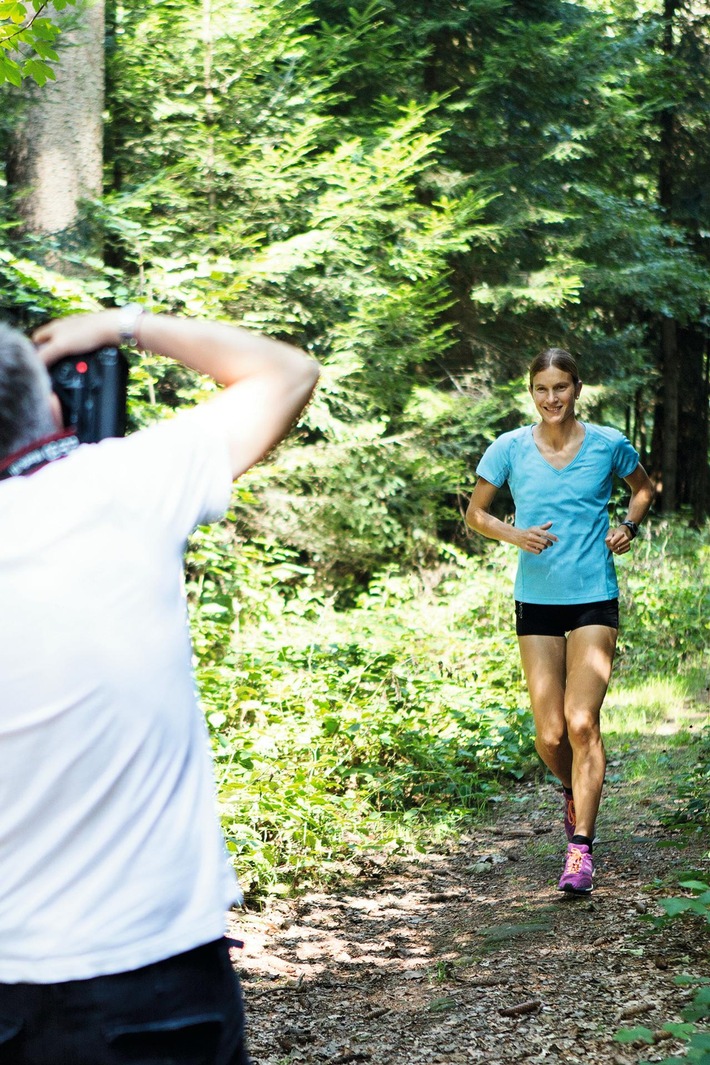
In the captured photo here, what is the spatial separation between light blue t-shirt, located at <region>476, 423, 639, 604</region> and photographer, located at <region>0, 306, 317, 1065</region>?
3.54 m

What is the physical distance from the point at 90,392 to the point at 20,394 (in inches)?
8.9

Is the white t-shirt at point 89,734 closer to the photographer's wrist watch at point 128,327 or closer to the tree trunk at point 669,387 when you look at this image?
the photographer's wrist watch at point 128,327

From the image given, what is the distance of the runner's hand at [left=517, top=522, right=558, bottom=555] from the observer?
4926 millimetres

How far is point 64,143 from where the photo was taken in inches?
370

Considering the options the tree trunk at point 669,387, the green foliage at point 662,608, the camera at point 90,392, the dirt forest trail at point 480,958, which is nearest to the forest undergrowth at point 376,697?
the green foliage at point 662,608

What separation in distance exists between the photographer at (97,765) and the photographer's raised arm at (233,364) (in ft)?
0.43

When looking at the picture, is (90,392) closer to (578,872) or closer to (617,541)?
(617,541)

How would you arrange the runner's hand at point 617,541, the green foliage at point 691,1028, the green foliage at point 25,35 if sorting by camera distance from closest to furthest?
the green foliage at point 691,1028, the green foliage at point 25,35, the runner's hand at point 617,541

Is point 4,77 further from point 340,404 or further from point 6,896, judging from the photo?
point 340,404

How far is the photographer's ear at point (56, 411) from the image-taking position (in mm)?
1712

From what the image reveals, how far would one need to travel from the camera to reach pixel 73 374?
72.8 inches

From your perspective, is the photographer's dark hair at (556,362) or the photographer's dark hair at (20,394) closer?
the photographer's dark hair at (20,394)

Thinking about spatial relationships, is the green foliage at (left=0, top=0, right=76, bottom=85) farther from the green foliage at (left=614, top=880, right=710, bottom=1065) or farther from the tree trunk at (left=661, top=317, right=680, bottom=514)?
the tree trunk at (left=661, top=317, right=680, bottom=514)

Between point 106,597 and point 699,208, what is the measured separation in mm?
19134
